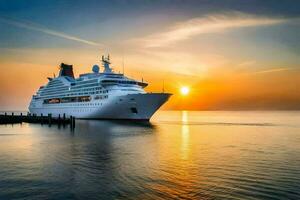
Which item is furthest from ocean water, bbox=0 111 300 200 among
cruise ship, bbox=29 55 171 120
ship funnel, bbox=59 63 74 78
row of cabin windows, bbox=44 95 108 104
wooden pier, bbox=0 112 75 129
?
ship funnel, bbox=59 63 74 78

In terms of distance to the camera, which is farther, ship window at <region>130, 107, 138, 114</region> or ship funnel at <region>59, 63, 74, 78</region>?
ship funnel at <region>59, 63, 74, 78</region>

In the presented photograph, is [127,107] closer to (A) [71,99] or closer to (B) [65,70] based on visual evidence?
(A) [71,99]

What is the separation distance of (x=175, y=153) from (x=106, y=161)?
8.03 meters

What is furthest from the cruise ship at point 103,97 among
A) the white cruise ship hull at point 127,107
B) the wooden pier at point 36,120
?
the wooden pier at point 36,120

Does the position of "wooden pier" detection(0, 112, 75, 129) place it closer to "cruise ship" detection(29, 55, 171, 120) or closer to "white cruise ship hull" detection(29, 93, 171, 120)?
"cruise ship" detection(29, 55, 171, 120)

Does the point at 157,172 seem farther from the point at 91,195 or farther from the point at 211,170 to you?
the point at 91,195

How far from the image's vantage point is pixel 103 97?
2874 inches

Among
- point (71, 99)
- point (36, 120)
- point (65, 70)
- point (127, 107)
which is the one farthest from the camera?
point (65, 70)

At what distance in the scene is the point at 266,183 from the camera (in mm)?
16797

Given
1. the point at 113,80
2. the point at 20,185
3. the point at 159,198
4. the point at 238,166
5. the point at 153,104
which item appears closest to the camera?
the point at 159,198

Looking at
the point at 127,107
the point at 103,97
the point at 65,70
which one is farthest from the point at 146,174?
the point at 65,70

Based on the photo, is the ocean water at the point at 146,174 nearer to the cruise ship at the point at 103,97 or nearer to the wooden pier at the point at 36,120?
the wooden pier at the point at 36,120

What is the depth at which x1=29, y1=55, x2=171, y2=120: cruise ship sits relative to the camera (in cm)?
6838

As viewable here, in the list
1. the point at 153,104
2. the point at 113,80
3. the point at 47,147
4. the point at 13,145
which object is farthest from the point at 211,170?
the point at 113,80
